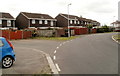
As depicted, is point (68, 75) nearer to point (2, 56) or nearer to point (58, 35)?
point (2, 56)

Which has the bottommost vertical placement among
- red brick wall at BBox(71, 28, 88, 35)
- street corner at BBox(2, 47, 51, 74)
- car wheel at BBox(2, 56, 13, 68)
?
street corner at BBox(2, 47, 51, 74)

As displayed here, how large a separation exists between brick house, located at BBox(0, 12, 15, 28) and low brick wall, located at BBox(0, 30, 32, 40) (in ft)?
45.2

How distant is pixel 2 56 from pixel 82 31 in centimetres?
4572

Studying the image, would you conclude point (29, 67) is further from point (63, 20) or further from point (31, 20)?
point (63, 20)

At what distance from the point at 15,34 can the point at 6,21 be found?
16.3 m

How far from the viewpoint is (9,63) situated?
26.1 ft

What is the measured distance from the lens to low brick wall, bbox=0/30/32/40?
29033 millimetres

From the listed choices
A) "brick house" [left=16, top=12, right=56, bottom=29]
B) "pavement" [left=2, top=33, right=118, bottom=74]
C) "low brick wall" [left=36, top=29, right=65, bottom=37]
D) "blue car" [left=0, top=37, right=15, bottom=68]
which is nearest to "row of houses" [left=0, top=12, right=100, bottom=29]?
"brick house" [left=16, top=12, right=56, bottom=29]

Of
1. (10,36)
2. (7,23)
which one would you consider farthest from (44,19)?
(10,36)

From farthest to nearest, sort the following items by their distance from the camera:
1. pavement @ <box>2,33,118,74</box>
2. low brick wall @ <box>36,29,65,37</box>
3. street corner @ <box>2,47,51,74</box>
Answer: low brick wall @ <box>36,29,65,37</box>, pavement @ <box>2,33,118,74</box>, street corner @ <box>2,47,51,74</box>

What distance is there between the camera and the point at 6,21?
44.9 m

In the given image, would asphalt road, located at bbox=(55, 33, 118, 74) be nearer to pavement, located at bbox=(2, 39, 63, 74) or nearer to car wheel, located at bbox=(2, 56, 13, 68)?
pavement, located at bbox=(2, 39, 63, 74)

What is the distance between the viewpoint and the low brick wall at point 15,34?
29033 mm

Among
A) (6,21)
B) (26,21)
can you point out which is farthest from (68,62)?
(26,21)
